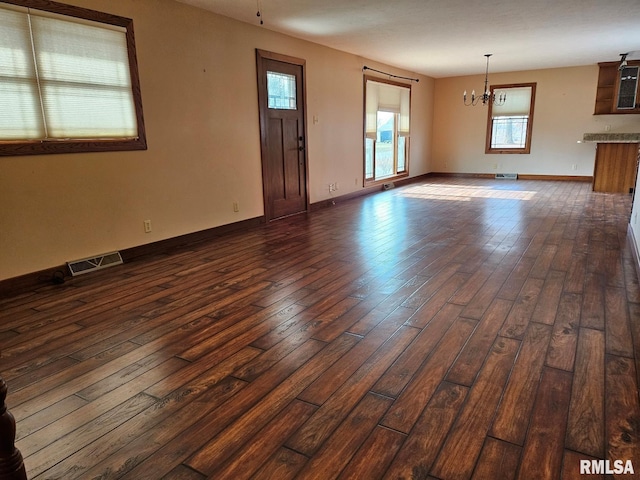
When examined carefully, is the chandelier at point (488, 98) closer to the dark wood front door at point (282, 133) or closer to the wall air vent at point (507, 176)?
the wall air vent at point (507, 176)

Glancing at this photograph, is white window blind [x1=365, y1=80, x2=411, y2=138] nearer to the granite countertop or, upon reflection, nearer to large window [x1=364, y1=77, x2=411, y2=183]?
large window [x1=364, y1=77, x2=411, y2=183]

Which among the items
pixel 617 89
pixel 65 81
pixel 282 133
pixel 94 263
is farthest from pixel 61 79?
pixel 617 89

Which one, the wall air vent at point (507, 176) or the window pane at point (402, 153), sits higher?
the window pane at point (402, 153)

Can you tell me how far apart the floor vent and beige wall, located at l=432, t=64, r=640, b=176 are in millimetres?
9477

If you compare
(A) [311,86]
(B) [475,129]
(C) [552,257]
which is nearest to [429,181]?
(B) [475,129]

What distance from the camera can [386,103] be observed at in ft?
29.5

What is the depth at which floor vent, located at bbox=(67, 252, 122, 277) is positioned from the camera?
3.79m

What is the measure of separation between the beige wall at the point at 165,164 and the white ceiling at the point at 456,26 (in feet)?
1.41

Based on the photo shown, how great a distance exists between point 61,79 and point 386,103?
263 inches
